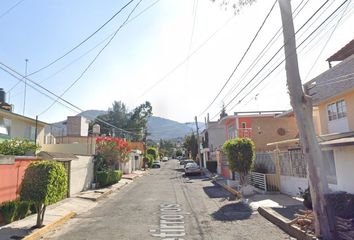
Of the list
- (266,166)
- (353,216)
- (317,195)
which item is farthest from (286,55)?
(266,166)

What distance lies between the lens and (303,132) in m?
9.17

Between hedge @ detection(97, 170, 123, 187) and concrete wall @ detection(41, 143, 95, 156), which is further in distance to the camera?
concrete wall @ detection(41, 143, 95, 156)

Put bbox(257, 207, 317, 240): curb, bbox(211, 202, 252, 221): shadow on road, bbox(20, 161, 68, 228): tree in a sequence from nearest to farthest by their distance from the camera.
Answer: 1. bbox(257, 207, 317, 240): curb
2. bbox(20, 161, 68, 228): tree
3. bbox(211, 202, 252, 221): shadow on road

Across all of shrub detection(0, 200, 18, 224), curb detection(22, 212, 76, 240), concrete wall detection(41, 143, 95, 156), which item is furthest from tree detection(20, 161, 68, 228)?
concrete wall detection(41, 143, 95, 156)

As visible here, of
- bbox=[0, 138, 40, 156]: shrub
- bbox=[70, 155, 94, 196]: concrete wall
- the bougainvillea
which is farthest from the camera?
the bougainvillea

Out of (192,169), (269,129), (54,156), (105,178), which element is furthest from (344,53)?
(192,169)

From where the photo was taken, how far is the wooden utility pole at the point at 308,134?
8.78 meters

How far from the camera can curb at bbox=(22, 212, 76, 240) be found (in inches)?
396

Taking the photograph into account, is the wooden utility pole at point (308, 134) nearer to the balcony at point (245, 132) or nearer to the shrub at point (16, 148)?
the shrub at point (16, 148)

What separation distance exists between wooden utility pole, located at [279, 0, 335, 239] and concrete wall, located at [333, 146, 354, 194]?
4.20 meters

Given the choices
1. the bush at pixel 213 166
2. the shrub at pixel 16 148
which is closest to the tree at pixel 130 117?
the bush at pixel 213 166

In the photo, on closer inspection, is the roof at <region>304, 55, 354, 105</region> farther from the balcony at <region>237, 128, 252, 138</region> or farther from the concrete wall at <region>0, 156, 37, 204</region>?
the concrete wall at <region>0, 156, 37, 204</region>

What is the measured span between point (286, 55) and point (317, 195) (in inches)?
151

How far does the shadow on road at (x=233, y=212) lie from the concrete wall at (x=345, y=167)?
3630 mm
